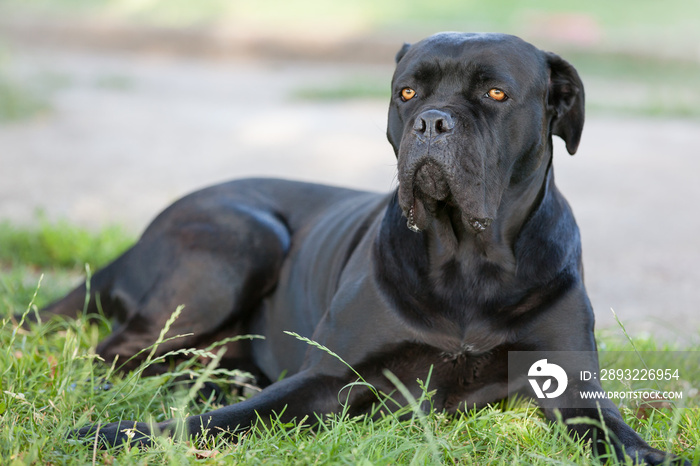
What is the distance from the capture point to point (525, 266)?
2670mm

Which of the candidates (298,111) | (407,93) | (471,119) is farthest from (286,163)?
(471,119)

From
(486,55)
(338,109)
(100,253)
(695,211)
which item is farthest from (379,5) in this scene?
(486,55)

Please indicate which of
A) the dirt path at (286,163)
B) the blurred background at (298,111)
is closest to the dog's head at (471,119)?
the blurred background at (298,111)

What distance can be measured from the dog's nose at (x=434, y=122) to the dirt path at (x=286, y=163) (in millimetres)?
1843

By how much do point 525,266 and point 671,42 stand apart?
14663 millimetres

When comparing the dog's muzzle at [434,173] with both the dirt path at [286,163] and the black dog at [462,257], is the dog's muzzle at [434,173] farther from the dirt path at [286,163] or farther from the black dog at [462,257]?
the dirt path at [286,163]

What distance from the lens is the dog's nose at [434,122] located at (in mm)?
2432

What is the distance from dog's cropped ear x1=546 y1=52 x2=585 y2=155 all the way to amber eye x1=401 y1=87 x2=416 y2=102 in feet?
1.51

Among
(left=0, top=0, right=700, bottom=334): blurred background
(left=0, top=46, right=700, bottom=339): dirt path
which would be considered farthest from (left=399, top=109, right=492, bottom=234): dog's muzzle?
(left=0, top=46, right=700, bottom=339): dirt path

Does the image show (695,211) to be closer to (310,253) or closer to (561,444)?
(310,253)

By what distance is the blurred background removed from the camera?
589cm

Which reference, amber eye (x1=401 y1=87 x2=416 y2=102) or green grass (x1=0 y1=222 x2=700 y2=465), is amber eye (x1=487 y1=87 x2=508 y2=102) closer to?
amber eye (x1=401 y1=87 x2=416 y2=102)

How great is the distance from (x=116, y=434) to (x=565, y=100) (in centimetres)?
179

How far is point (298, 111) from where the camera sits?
1030cm
